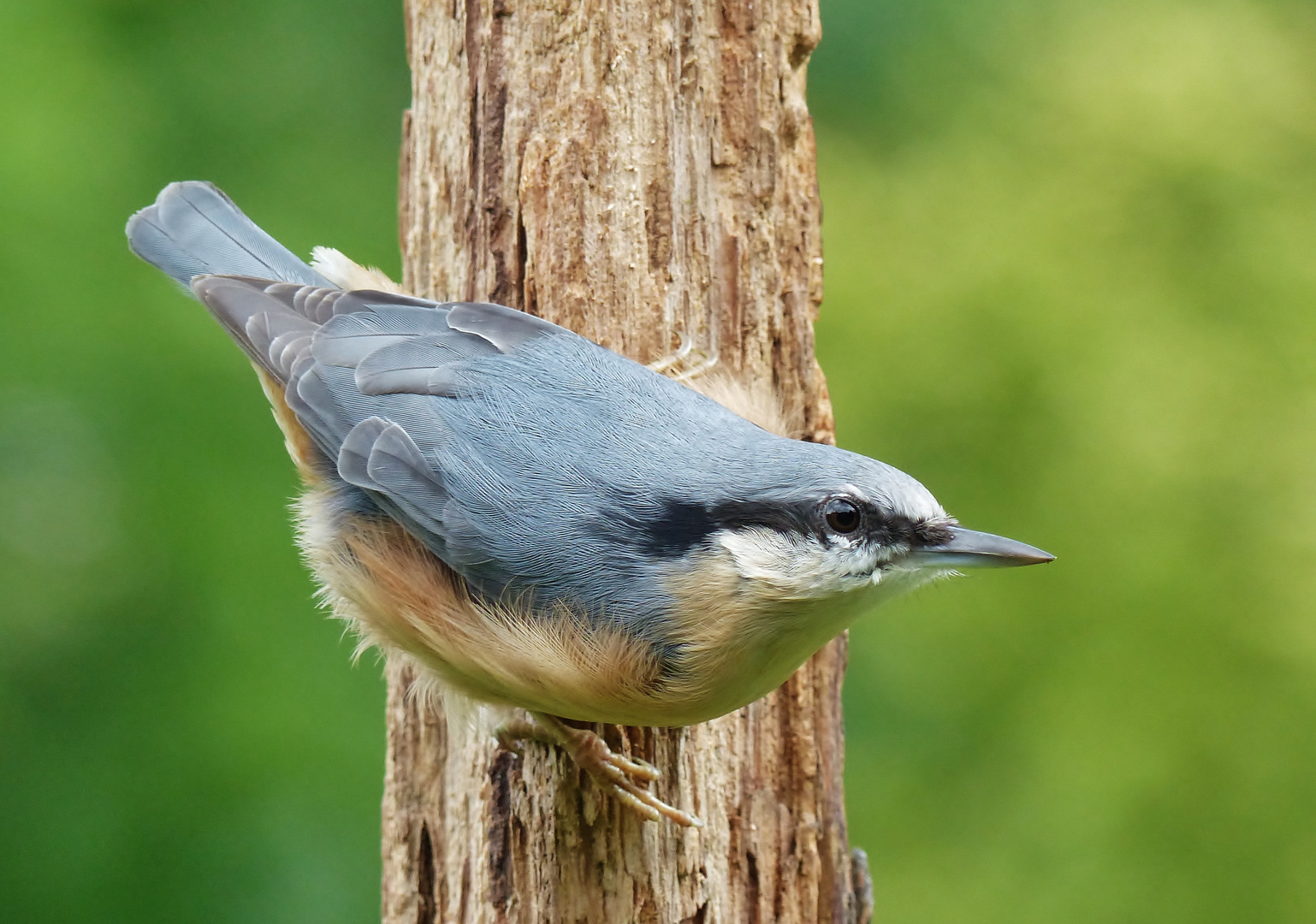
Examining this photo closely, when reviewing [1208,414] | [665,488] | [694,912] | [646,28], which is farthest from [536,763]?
[1208,414]

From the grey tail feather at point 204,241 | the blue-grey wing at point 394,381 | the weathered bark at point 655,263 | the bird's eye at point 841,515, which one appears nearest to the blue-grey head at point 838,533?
the bird's eye at point 841,515

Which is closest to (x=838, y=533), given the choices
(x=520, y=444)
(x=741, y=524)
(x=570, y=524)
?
(x=741, y=524)

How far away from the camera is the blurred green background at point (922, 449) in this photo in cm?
356

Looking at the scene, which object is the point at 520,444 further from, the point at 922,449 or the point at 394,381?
the point at 922,449

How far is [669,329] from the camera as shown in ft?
9.26

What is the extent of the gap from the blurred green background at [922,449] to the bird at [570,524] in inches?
39.1

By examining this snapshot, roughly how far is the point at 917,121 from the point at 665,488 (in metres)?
2.92

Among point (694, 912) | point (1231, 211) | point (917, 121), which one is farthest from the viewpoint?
point (917, 121)

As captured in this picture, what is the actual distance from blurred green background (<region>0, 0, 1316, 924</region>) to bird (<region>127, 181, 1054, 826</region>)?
994 millimetres

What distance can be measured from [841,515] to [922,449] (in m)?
2.13

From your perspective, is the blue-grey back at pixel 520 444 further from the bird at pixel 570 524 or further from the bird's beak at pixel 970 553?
the bird's beak at pixel 970 553

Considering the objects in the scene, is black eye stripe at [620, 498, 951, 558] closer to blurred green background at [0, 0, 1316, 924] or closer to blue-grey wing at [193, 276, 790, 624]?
blue-grey wing at [193, 276, 790, 624]

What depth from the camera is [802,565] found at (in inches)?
87.6

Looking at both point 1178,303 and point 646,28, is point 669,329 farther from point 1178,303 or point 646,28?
point 1178,303
